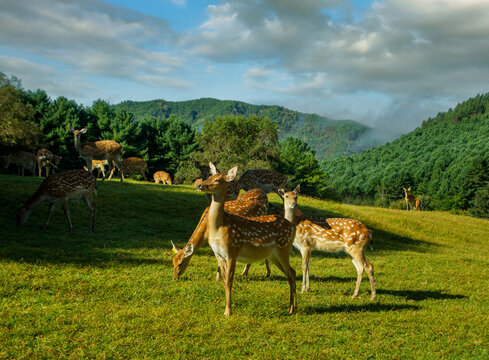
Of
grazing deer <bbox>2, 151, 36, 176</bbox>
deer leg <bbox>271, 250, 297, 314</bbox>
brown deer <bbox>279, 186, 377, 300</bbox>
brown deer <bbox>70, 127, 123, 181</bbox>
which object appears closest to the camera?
deer leg <bbox>271, 250, 297, 314</bbox>

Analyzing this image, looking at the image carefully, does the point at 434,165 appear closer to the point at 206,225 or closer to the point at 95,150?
the point at 95,150

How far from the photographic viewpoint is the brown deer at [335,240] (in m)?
8.52

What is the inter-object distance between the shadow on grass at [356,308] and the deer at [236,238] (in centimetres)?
48

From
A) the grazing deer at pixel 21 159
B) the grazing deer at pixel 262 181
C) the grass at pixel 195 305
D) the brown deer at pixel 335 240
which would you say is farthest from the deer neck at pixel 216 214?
the grazing deer at pixel 21 159

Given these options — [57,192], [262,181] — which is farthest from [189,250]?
[262,181]

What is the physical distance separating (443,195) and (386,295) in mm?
77296

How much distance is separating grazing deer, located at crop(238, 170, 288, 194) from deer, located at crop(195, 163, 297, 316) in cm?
1119

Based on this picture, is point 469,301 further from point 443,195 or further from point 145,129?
point 443,195

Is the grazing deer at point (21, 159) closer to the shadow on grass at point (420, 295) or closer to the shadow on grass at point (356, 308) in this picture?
the shadow on grass at point (356, 308)

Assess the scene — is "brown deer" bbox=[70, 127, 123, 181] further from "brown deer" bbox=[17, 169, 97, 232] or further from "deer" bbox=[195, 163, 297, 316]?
"deer" bbox=[195, 163, 297, 316]

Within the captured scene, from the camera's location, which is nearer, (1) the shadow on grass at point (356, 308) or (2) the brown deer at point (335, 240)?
(1) the shadow on grass at point (356, 308)

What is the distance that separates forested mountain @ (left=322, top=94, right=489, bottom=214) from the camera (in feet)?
231

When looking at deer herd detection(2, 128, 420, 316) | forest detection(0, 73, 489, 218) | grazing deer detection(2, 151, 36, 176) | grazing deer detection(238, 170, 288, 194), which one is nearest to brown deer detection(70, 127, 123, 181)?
forest detection(0, 73, 489, 218)

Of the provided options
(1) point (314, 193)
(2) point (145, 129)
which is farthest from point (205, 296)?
(1) point (314, 193)
